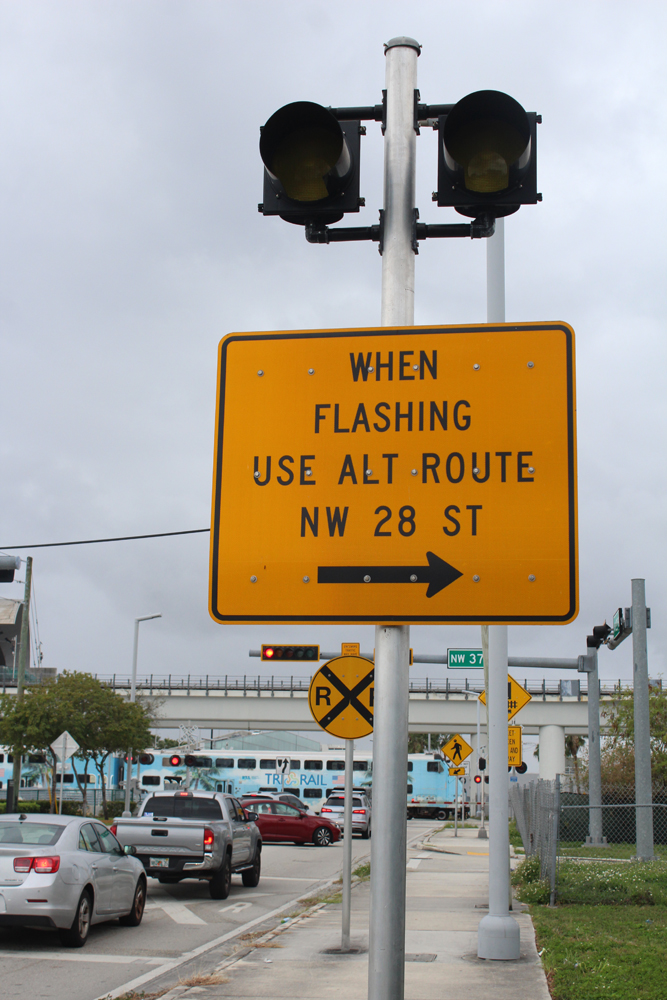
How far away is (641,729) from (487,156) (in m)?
21.4

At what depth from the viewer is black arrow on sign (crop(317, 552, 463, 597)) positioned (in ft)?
9.64

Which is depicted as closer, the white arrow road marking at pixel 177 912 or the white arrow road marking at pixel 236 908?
the white arrow road marking at pixel 177 912

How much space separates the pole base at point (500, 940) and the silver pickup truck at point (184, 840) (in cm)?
802

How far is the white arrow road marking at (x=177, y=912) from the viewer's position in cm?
1512

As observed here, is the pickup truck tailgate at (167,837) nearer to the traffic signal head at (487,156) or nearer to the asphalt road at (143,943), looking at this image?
the asphalt road at (143,943)

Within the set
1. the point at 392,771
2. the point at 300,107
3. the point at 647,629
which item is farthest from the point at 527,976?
the point at 647,629

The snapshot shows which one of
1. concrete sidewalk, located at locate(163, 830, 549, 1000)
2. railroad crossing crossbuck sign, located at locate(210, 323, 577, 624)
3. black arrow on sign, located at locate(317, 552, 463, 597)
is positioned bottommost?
concrete sidewalk, located at locate(163, 830, 549, 1000)

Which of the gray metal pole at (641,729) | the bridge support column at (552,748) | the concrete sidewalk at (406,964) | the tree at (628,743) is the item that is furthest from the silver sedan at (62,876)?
the bridge support column at (552,748)

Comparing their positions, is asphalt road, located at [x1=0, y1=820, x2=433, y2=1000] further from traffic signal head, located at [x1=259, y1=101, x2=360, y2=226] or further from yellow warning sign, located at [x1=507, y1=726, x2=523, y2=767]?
traffic signal head, located at [x1=259, y1=101, x2=360, y2=226]

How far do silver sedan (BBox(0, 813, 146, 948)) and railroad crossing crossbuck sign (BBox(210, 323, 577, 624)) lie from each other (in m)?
10.1

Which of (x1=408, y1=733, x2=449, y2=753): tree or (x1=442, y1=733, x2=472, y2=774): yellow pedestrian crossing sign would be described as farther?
(x1=408, y1=733, x2=449, y2=753): tree

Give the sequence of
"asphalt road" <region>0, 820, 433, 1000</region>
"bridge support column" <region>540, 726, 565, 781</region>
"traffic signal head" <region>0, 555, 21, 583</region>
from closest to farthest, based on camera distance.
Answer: "asphalt road" <region>0, 820, 433, 1000</region> → "traffic signal head" <region>0, 555, 21, 583</region> → "bridge support column" <region>540, 726, 565, 781</region>

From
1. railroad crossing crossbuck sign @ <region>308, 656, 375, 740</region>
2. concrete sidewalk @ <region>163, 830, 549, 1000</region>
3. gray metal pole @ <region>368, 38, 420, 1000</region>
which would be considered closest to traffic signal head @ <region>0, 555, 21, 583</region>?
concrete sidewalk @ <region>163, 830, 549, 1000</region>

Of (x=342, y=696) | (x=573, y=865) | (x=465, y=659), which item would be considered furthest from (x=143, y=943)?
(x=465, y=659)
